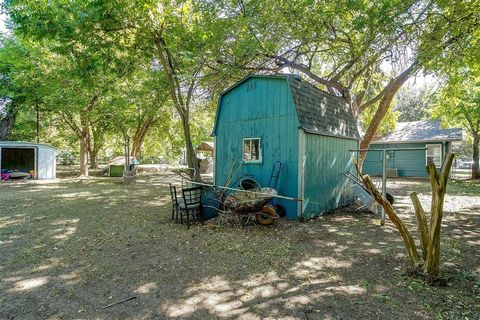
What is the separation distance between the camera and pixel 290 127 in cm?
664

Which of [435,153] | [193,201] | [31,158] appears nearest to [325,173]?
[193,201]

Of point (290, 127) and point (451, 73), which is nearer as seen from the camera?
point (290, 127)

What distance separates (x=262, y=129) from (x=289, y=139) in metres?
0.90

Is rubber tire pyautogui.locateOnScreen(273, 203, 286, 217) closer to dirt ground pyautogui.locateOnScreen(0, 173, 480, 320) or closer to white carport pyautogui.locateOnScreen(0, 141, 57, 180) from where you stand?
dirt ground pyautogui.locateOnScreen(0, 173, 480, 320)

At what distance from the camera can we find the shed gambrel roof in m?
6.70

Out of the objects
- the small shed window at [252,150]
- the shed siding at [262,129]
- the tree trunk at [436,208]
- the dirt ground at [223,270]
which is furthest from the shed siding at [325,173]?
the tree trunk at [436,208]

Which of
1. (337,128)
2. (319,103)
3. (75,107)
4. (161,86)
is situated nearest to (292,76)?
(319,103)

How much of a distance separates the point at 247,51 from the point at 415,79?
15.6ft

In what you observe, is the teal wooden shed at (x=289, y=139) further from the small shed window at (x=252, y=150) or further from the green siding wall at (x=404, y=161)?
the green siding wall at (x=404, y=161)

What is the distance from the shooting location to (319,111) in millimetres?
7492

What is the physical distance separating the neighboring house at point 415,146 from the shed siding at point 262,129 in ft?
38.9

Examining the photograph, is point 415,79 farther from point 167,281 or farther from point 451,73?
point 167,281

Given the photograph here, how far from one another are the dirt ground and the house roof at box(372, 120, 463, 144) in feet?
39.0

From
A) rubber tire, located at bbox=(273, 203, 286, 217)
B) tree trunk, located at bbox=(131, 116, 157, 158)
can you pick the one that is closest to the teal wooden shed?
rubber tire, located at bbox=(273, 203, 286, 217)
